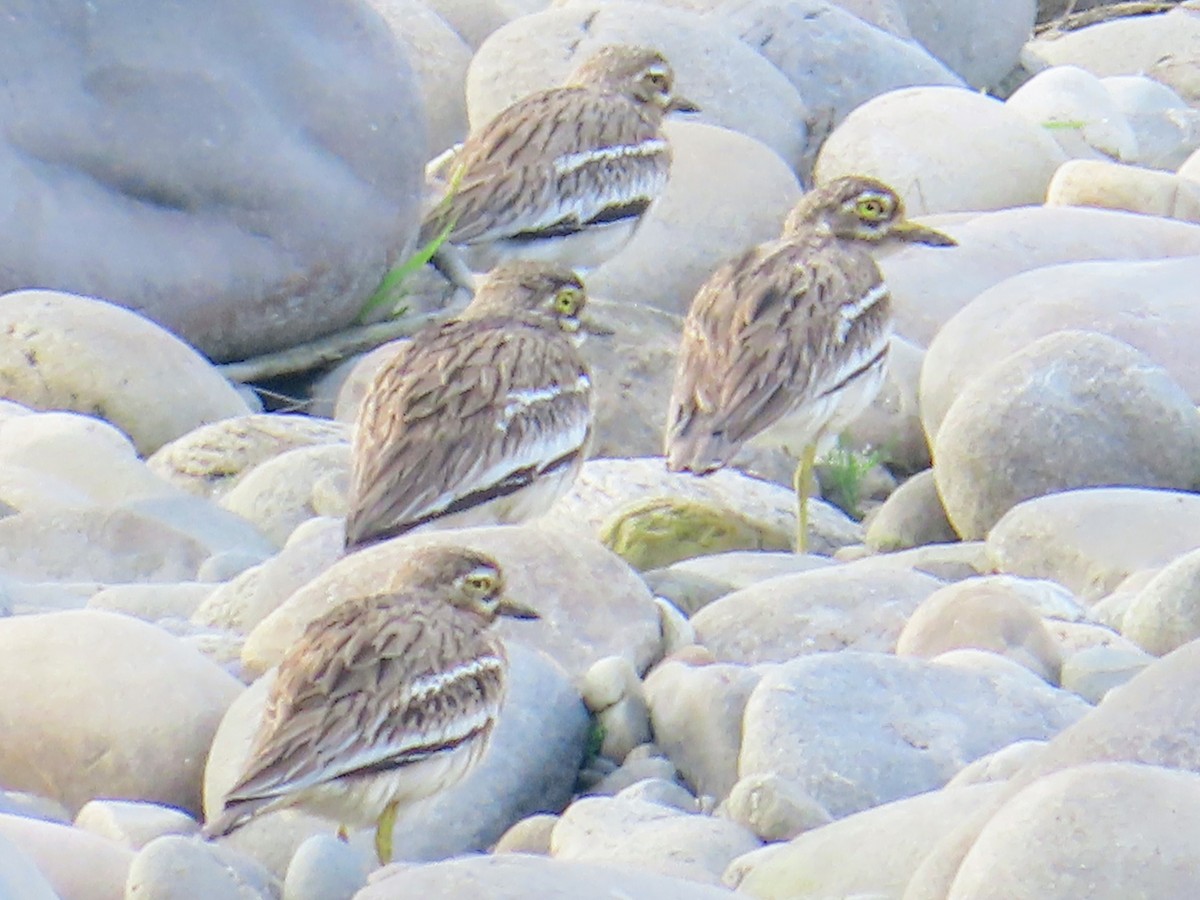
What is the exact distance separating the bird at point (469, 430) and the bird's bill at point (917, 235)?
174 cm

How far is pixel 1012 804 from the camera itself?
432 cm

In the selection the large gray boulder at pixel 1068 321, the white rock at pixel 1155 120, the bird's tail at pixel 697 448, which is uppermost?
the bird's tail at pixel 697 448

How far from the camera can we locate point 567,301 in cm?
876

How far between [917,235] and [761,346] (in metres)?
1.28

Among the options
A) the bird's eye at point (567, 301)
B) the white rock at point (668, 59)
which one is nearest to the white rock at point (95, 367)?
the bird's eye at point (567, 301)

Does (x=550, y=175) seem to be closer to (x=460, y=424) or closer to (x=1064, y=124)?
(x=460, y=424)

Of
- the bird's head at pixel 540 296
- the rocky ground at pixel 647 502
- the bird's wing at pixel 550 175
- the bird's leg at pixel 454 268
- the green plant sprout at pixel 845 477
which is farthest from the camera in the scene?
the bird's leg at pixel 454 268

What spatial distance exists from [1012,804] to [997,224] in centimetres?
703

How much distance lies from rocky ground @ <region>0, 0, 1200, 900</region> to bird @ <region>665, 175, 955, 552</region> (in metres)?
0.26

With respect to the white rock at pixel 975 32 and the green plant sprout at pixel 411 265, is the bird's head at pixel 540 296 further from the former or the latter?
the white rock at pixel 975 32

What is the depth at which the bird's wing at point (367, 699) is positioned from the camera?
5250 millimetres

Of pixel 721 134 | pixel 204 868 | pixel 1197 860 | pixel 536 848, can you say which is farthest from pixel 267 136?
pixel 1197 860

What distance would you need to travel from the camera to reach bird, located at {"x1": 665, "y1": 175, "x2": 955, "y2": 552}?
8.31m

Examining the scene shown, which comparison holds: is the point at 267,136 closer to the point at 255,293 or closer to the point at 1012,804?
the point at 255,293
